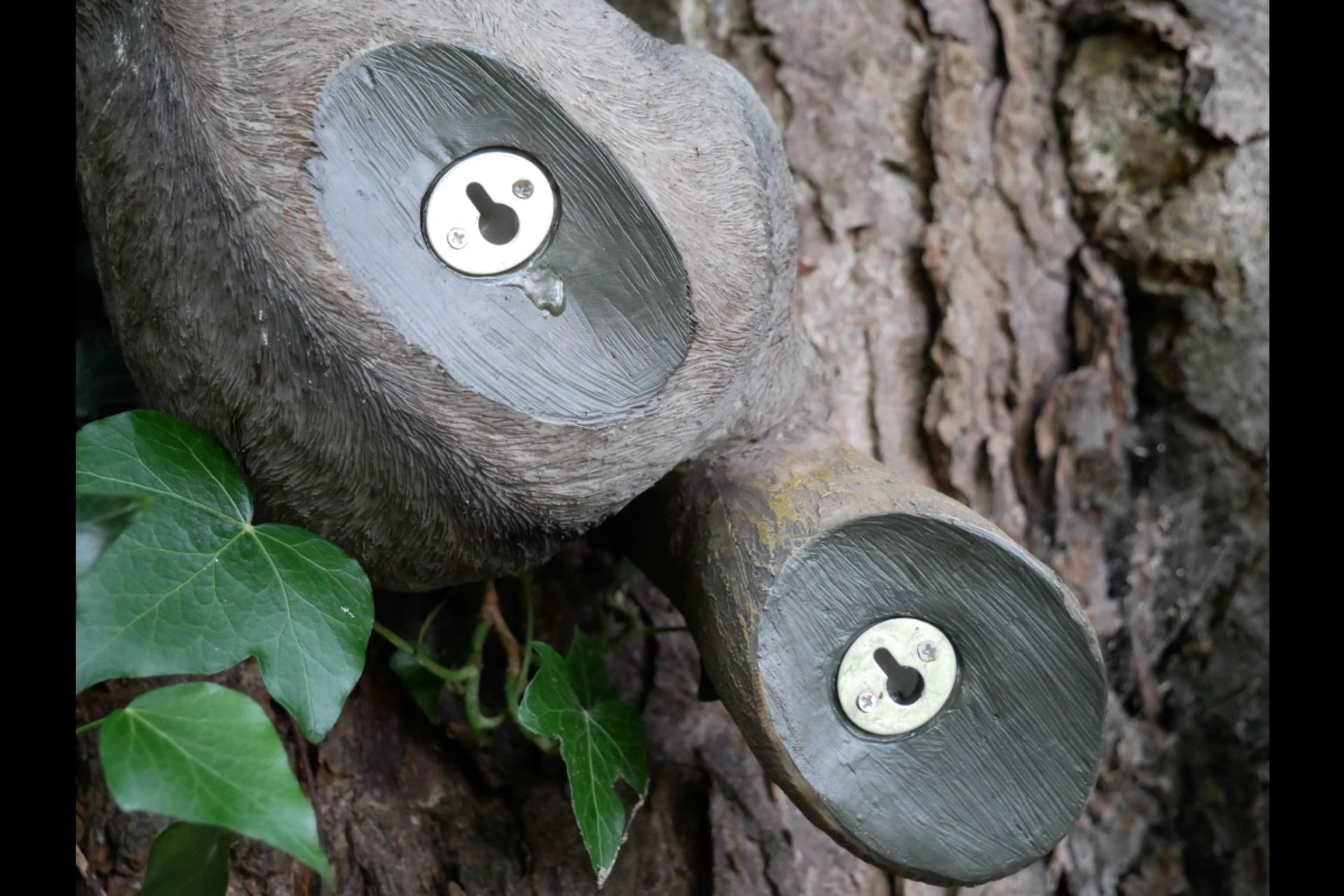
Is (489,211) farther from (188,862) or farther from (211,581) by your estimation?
(188,862)

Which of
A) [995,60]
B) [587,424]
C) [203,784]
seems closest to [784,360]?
[587,424]

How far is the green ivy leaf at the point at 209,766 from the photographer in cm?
61

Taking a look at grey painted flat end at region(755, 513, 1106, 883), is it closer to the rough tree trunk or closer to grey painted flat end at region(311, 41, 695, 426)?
grey painted flat end at region(311, 41, 695, 426)

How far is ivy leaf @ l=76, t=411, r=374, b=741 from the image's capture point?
2.31ft

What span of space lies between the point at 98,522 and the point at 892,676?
56cm

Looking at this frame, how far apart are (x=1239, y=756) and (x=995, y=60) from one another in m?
0.87

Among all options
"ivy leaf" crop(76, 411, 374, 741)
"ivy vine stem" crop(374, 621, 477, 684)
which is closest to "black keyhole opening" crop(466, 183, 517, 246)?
"ivy leaf" crop(76, 411, 374, 741)

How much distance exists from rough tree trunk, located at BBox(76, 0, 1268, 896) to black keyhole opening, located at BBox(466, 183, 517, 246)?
52 centimetres

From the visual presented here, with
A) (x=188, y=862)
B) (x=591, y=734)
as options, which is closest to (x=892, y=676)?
(x=591, y=734)

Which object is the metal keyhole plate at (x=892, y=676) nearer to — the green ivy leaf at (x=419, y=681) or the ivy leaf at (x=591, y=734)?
the ivy leaf at (x=591, y=734)

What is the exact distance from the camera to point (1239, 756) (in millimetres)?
1257

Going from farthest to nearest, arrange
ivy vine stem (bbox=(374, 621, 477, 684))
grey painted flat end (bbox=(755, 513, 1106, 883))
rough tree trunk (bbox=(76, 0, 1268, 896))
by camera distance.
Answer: rough tree trunk (bbox=(76, 0, 1268, 896)), ivy vine stem (bbox=(374, 621, 477, 684)), grey painted flat end (bbox=(755, 513, 1106, 883))

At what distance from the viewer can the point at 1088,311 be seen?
1359 millimetres

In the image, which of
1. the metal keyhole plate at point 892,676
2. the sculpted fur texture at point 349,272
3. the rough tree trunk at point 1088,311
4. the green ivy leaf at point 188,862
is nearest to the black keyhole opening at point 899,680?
the metal keyhole plate at point 892,676
